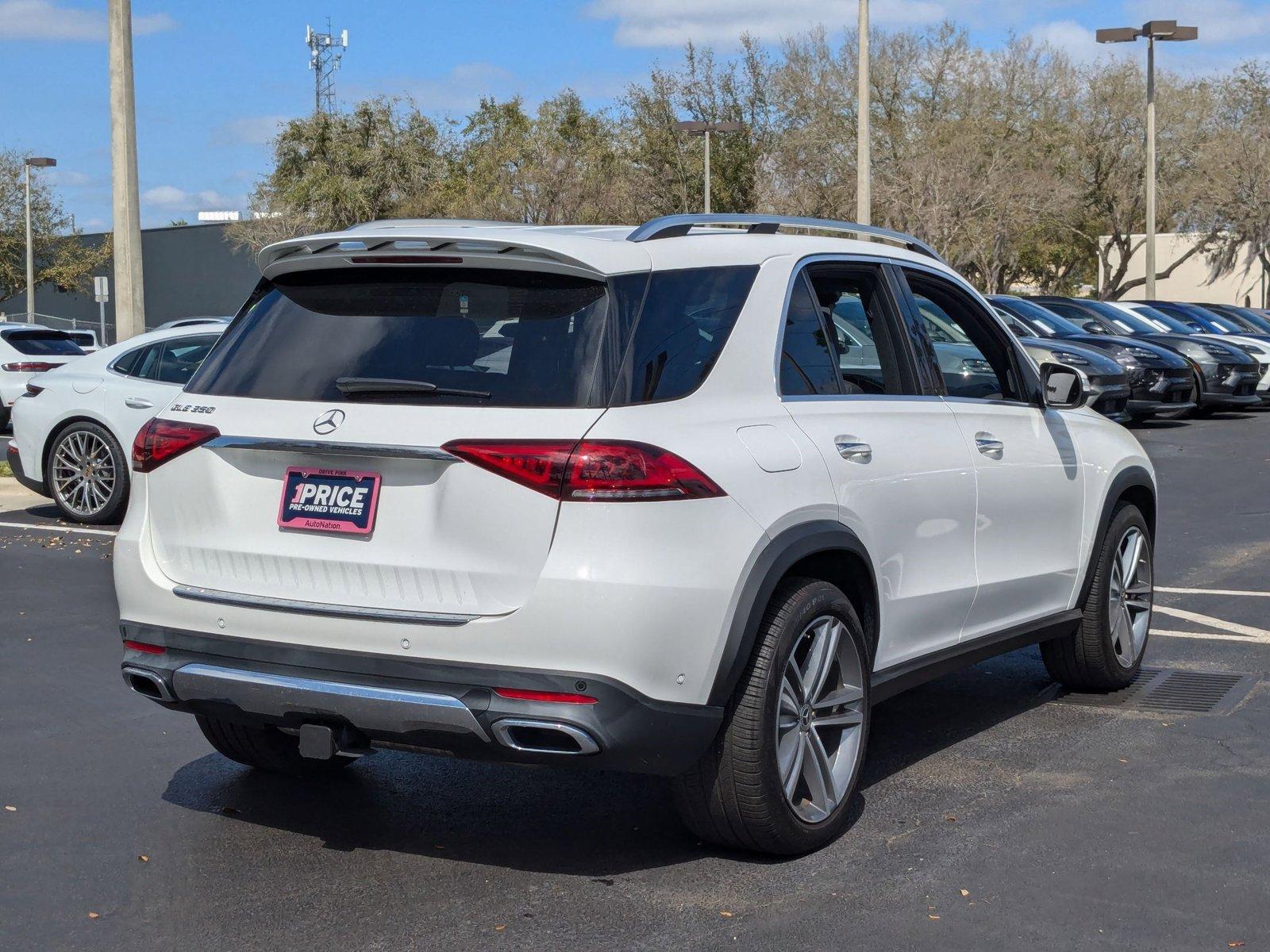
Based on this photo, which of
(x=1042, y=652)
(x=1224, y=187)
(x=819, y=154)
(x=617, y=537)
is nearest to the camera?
(x=617, y=537)

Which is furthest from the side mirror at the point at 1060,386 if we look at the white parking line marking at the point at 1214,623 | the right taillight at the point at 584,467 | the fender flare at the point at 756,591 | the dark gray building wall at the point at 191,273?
the dark gray building wall at the point at 191,273

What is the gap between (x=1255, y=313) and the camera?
3353 cm

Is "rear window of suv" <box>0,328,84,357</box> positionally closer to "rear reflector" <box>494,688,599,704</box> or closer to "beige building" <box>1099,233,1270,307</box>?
"rear reflector" <box>494,688,599,704</box>

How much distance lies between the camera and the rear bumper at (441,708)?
4047 mm

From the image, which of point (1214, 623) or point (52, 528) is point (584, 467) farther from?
point (52, 528)

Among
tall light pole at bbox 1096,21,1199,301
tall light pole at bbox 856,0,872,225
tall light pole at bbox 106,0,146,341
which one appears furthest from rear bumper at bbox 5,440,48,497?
tall light pole at bbox 1096,21,1199,301

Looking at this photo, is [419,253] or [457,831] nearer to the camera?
[419,253]

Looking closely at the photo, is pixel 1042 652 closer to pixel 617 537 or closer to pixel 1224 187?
pixel 617 537

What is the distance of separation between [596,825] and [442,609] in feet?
3.92

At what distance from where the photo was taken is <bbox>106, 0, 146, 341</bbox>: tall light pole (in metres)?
15.5

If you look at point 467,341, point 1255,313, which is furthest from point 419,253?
point 1255,313

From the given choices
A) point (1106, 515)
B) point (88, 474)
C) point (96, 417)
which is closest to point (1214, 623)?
point (1106, 515)

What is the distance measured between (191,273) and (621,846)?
63726 millimetres

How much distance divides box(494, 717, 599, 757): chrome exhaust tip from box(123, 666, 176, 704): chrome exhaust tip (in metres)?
1.06
